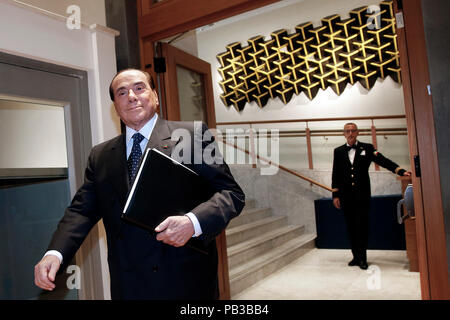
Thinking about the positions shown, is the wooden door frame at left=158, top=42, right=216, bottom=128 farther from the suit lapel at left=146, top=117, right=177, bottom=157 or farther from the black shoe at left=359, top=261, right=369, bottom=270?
the black shoe at left=359, top=261, right=369, bottom=270

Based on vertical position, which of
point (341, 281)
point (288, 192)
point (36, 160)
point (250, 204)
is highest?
point (36, 160)

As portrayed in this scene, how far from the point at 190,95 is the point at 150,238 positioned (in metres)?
1.96

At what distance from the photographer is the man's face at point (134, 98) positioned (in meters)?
1.45

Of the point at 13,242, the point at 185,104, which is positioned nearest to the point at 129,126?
the point at 13,242

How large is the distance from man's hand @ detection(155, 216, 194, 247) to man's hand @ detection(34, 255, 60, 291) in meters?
0.41

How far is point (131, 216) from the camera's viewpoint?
3.52 ft

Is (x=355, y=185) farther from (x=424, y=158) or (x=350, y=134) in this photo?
(x=424, y=158)

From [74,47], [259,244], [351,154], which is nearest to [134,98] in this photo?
[74,47]

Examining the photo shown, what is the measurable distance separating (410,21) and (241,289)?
274 cm

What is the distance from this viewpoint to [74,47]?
241cm

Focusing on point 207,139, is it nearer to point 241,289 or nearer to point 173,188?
point 173,188

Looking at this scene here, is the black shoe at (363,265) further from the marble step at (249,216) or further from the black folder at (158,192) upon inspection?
the black folder at (158,192)

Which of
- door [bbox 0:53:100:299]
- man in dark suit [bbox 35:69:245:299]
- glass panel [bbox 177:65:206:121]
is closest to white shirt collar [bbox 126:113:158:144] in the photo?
man in dark suit [bbox 35:69:245:299]

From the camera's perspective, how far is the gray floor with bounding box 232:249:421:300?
333 cm
